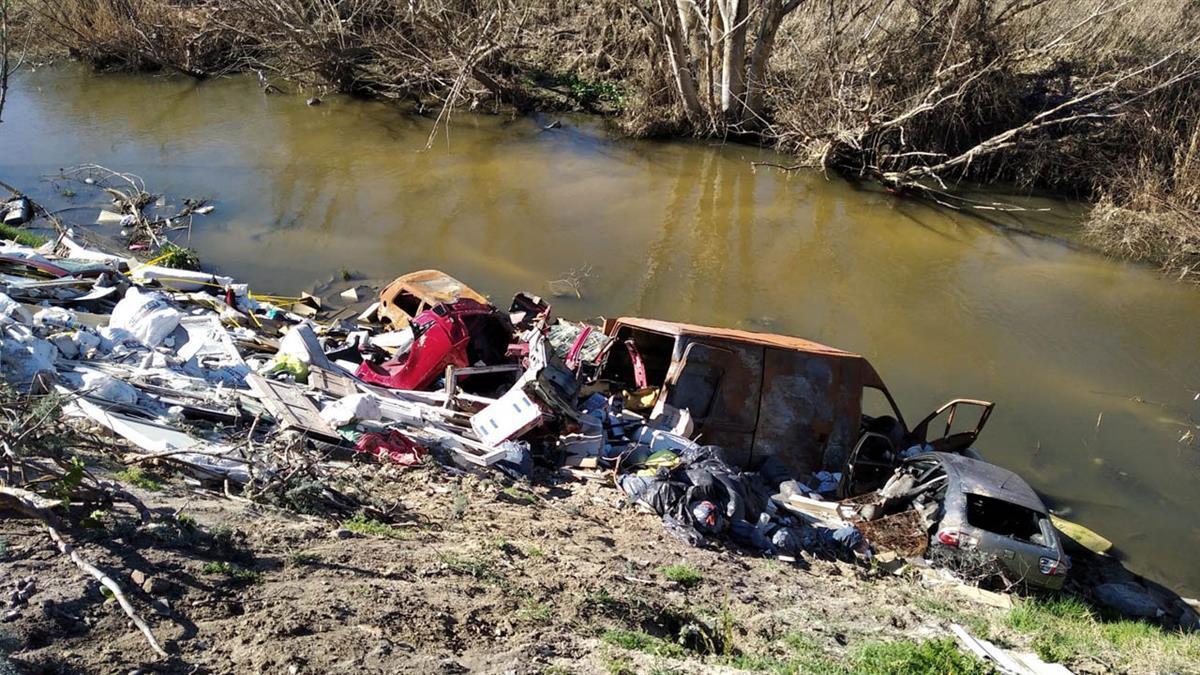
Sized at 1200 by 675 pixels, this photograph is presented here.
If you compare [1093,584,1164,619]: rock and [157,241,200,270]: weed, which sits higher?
[157,241,200,270]: weed

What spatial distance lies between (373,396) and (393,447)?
2.84ft

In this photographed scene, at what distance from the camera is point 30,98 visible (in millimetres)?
24109

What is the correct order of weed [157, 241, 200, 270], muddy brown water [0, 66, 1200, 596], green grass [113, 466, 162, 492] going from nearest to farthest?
green grass [113, 466, 162, 492]
muddy brown water [0, 66, 1200, 596]
weed [157, 241, 200, 270]

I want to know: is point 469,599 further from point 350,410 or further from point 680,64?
point 680,64

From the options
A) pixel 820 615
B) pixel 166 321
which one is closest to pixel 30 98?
pixel 166 321

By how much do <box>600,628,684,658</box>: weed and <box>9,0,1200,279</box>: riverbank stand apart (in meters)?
16.1

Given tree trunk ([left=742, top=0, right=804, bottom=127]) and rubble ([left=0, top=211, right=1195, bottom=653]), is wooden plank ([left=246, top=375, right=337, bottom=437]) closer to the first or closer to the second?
rubble ([left=0, top=211, right=1195, bottom=653])

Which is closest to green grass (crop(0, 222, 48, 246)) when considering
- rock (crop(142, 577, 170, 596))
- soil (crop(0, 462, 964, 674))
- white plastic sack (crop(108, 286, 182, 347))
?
white plastic sack (crop(108, 286, 182, 347))

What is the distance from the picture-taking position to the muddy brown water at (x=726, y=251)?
12.9 m

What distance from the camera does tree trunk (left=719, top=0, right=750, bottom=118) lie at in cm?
2125

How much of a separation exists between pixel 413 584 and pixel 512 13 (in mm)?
21192

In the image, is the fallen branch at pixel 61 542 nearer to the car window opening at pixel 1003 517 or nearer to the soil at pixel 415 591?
the soil at pixel 415 591

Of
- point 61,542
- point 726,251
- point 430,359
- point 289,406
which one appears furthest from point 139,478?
point 726,251

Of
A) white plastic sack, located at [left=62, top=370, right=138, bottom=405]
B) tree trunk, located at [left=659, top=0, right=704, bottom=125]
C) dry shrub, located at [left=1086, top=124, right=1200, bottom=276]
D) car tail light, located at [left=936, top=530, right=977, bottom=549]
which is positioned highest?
tree trunk, located at [left=659, top=0, right=704, bottom=125]
